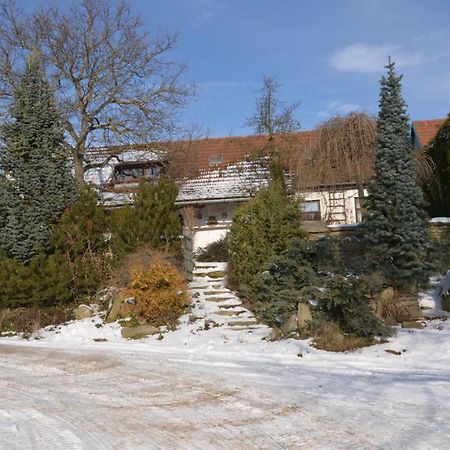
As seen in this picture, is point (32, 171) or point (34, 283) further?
point (32, 171)

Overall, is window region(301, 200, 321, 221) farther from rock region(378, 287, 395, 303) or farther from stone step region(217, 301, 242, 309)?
rock region(378, 287, 395, 303)

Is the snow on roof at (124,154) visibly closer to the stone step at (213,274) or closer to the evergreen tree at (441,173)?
the stone step at (213,274)

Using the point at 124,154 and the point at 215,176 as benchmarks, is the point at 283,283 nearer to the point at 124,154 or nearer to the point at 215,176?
the point at 215,176

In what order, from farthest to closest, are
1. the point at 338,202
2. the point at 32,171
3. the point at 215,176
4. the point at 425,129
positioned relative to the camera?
the point at 425,129 < the point at 215,176 < the point at 338,202 < the point at 32,171

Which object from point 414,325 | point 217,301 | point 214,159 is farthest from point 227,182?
point 414,325


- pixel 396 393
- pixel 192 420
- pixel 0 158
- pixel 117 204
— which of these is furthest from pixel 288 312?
pixel 117 204

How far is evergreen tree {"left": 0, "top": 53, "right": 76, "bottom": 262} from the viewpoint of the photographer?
47.8 feet

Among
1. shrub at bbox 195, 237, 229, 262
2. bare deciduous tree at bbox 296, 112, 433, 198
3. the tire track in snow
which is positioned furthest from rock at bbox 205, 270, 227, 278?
the tire track in snow

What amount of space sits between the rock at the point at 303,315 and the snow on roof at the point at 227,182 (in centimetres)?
984

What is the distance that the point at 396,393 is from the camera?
6.32m

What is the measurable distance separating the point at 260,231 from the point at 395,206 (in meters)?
3.31

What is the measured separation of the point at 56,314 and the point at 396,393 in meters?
9.55

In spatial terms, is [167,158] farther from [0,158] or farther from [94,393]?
[94,393]

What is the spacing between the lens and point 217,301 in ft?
44.3
